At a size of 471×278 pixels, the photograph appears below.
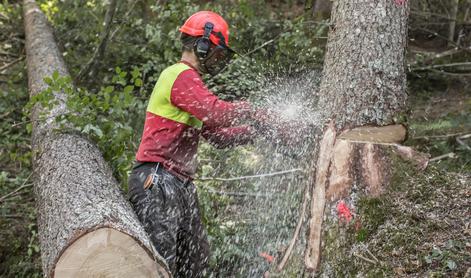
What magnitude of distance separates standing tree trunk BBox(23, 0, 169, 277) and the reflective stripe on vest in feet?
1.86

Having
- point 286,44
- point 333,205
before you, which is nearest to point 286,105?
point 333,205

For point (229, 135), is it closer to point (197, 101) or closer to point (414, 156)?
point (197, 101)

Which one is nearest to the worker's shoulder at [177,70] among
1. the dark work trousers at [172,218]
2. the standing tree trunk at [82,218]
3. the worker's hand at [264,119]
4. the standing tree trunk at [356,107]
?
the worker's hand at [264,119]

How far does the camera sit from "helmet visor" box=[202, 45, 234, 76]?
3.37 meters

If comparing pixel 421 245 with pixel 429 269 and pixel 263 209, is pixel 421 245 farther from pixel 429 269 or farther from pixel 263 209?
pixel 263 209

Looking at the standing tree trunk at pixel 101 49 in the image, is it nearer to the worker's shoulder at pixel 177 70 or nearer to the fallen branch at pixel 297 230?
the worker's shoulder at pixel 177 70

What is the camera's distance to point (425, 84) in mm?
7352

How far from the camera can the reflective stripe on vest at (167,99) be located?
323cm

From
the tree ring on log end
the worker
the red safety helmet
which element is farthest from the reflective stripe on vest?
the tree ring on log end

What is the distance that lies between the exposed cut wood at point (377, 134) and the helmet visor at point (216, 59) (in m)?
0.93

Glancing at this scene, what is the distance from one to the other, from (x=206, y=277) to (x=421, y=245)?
1.64 m

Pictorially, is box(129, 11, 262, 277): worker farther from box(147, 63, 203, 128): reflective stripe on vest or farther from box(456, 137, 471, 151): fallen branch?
box(456, 137, 471, 151): fallen branch

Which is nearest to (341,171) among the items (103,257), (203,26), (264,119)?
(264,119)

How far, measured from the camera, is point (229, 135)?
11.9 feet
